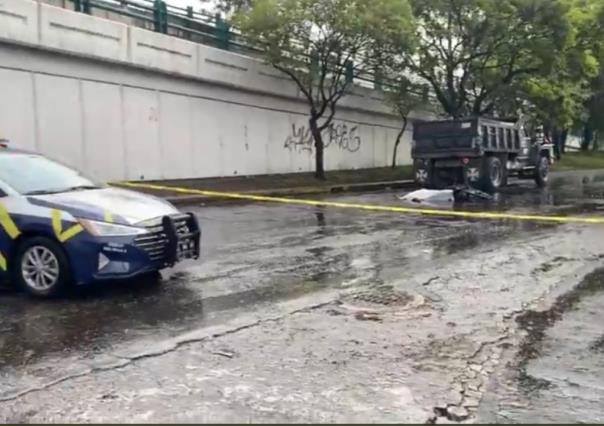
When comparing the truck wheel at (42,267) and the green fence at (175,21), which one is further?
the green fence at (175,21)

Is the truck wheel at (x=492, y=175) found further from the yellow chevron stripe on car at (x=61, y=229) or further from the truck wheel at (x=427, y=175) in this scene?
the yellow chevron stripe on car at (x=61, y=229)

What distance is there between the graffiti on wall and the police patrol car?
19.7 meters

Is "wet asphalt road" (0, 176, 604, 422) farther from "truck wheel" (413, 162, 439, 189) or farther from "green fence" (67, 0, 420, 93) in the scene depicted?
"green fence" (67, 0, 420, 93)

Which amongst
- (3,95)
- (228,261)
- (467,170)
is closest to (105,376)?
(228,261)

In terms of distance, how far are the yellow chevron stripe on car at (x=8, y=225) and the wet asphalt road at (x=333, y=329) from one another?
0.63 m

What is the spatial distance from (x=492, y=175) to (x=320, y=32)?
6773 mm

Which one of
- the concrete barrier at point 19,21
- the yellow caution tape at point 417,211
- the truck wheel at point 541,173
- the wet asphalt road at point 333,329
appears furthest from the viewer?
the truck wheel at point 541,173

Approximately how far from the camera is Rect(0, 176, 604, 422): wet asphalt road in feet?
14.4

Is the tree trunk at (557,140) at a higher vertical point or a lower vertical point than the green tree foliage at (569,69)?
lower

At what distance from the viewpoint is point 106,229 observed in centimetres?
714

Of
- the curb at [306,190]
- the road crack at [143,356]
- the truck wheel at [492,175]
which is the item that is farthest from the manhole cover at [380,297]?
the truck wheel at [492,175]

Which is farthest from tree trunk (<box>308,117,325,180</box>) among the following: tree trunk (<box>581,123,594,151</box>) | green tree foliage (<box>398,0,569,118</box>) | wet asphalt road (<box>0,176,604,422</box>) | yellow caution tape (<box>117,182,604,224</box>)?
tree trunk (<box>581,123,594,151</box>)

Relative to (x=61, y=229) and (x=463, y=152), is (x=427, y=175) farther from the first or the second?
(x=61, y=229)

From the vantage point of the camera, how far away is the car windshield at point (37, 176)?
768 cm
